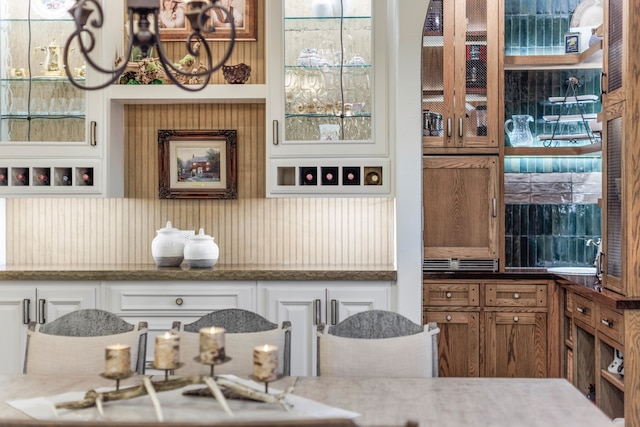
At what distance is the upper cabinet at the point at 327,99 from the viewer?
150 inches

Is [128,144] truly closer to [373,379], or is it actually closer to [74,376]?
[74,376]

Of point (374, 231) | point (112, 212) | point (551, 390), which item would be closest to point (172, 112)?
point (112, 212)

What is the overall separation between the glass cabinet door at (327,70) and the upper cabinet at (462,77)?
874mm

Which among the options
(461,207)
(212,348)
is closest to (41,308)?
(212,348)

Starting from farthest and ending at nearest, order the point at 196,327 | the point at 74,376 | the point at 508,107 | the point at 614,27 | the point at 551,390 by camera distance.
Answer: the point at 508,107, the point at 614,27, the point at 196,327, the point at 74,376, the point at 551,390

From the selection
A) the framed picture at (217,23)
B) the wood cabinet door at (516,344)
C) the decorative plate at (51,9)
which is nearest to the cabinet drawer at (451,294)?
the wood cabinet door at (516,344)

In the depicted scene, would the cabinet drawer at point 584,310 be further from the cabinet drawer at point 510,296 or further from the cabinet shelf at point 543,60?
the cabinet shelf at point 543,60

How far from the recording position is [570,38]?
467 cm

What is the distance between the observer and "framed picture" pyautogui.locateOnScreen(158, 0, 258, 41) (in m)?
4.11

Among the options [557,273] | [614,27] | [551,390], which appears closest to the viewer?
[551,390]

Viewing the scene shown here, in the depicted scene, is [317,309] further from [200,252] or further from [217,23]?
[217,23]

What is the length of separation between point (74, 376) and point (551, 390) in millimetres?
1423

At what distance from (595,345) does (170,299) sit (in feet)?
7.30

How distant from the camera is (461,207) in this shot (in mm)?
4613
